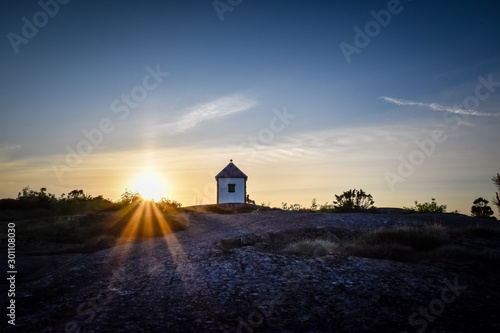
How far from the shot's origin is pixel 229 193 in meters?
33.2

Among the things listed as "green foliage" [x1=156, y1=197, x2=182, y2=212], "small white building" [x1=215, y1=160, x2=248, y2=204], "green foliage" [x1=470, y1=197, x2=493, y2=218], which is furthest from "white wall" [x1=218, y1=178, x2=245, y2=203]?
"green foliage" [x1=470, y1=197, x2=493, y2=218]

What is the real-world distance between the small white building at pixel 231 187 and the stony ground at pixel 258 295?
24.5m

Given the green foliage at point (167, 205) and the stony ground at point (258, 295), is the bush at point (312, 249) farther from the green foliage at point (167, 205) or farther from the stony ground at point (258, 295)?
the green foliage at point (167, 205)

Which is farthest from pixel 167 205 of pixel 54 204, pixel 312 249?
pixel 312 249

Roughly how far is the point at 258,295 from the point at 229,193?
90.8ft

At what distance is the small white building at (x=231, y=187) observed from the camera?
33.2m

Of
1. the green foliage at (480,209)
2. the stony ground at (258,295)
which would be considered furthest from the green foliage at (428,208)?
the stony ground at (258,295)

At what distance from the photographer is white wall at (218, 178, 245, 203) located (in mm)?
33156

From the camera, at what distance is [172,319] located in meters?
4.78

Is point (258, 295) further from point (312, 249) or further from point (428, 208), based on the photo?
point (428, 208)

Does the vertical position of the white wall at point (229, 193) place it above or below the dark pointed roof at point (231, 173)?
below

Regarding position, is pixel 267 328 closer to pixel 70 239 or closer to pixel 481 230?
pixel 481 230

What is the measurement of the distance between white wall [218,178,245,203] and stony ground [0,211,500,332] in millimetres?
24501

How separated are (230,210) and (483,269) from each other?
2133 centimetres
